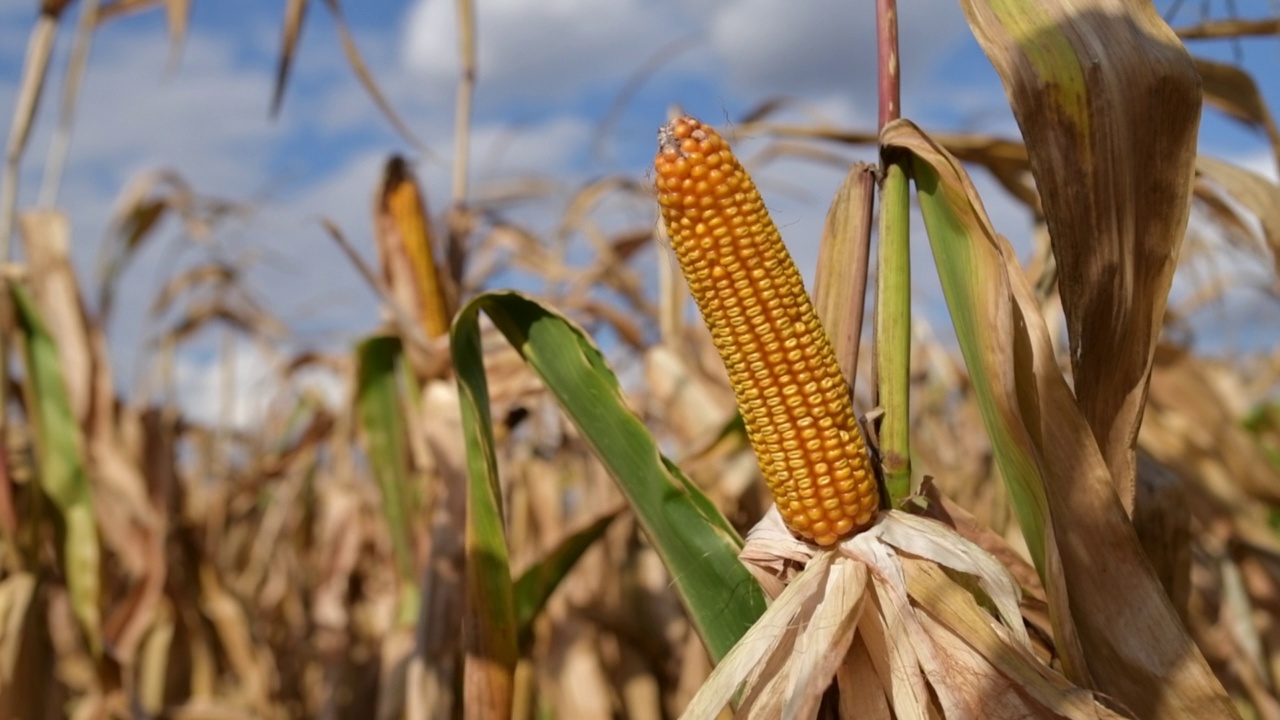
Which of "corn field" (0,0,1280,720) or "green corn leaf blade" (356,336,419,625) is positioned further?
"green corn leaf blade" (356,336,419,625)

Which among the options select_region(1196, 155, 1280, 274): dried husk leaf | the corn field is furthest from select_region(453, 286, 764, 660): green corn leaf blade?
select_region(1196, 155, 1280, 274): dried husk leaf

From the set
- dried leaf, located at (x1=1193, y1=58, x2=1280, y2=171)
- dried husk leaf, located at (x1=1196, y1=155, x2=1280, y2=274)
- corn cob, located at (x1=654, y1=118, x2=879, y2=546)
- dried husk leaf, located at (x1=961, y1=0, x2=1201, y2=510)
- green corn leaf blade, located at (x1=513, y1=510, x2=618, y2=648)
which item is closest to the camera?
corn cob, located at (x1=654, y1=118, x2=879, y2=546)

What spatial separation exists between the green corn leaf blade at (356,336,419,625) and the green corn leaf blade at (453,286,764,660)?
1375mm

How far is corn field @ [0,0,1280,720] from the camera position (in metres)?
1.20

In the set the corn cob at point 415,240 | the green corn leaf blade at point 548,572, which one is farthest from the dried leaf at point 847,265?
the corn cob at point 415,240

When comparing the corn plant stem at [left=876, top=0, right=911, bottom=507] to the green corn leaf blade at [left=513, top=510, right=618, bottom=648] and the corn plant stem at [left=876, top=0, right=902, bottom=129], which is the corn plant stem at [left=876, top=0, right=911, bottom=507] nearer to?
the corn plant stem at [left=876, top=0, right=902, bottom=129]

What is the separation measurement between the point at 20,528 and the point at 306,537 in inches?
117

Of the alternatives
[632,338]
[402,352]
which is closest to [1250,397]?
[632,338]

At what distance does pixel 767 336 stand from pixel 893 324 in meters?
0.20

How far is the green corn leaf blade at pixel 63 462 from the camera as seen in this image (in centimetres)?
291

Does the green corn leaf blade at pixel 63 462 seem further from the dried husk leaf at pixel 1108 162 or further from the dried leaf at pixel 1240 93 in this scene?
the dried leaf at pixel 1240 93

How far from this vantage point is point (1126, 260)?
1.26 meters

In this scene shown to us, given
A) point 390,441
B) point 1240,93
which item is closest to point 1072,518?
point 1240,93

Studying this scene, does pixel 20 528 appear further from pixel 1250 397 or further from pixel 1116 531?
pixel 1250 397
